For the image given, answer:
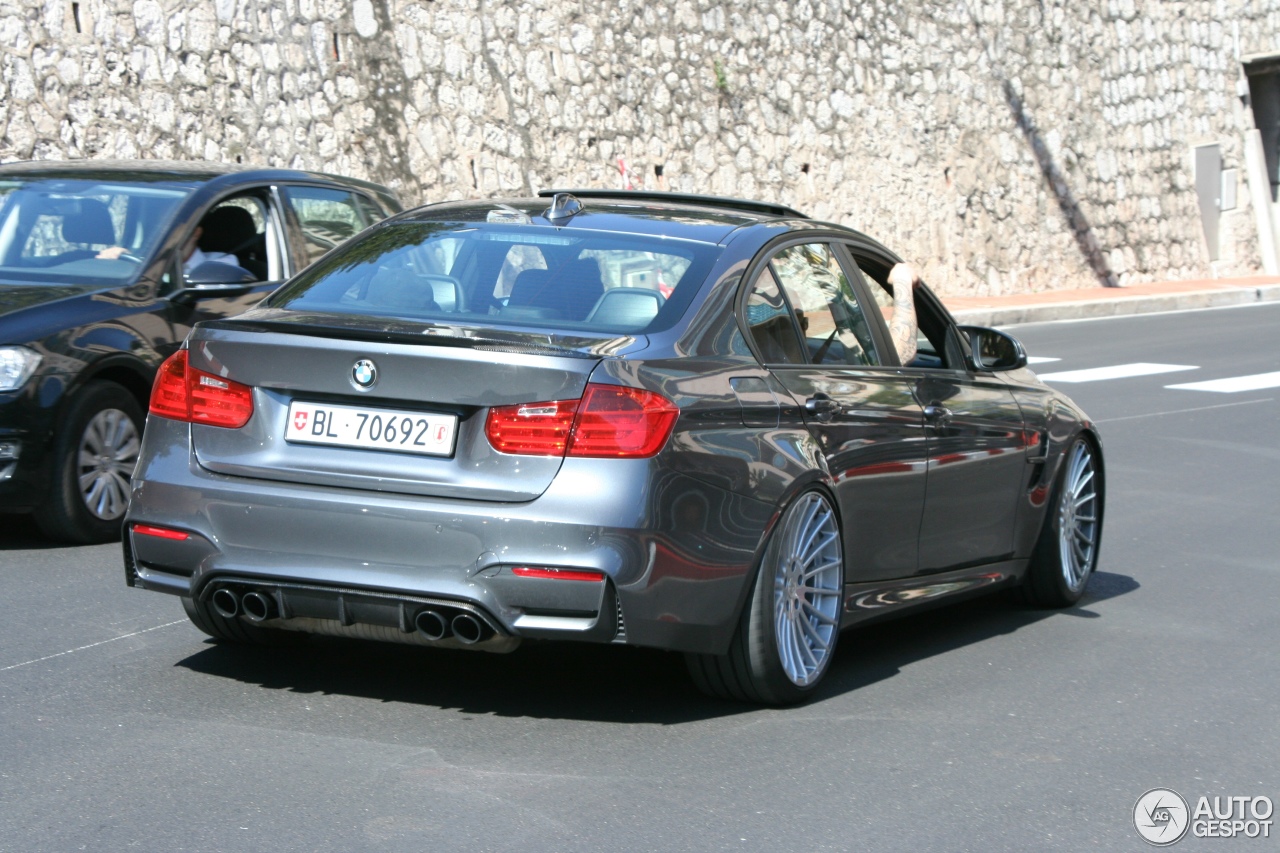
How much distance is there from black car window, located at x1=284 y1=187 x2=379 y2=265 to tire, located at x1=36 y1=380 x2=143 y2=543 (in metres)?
1.52

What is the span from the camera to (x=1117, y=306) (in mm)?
26781

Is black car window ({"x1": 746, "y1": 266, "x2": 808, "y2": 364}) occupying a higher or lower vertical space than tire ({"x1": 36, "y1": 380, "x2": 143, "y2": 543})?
higher

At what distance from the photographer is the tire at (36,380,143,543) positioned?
24.0 feet

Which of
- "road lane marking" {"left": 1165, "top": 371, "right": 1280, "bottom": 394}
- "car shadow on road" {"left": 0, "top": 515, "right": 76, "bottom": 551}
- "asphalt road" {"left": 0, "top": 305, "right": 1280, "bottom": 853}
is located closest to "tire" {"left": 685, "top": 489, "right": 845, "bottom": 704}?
"asphalt road" {"left": 0, "top": 305, "right": 1280, "bottom": 853}

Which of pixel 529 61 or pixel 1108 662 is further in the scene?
pixel 529 61

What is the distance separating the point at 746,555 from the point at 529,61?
16.7 m

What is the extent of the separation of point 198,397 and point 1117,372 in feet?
43.9

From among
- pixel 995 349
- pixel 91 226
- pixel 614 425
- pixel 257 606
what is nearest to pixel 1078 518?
pixel 995 349

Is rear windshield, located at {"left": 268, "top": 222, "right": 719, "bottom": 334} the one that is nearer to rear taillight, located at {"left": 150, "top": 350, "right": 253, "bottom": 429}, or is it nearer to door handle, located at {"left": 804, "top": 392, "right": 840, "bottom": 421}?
rear taillight, located at {"left": 150, "top": 350, "right": 253, "bottom": 429}

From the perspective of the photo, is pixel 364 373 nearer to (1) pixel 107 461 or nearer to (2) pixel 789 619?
(2) pixel 789 619

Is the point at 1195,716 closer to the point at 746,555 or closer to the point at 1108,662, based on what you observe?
the point at 1108,662

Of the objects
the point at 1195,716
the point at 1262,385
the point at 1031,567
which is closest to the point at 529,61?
the point at 1262,385

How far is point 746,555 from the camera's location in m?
4.86

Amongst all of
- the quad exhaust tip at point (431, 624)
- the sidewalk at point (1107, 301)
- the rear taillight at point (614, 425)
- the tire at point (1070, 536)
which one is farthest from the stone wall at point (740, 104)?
the rear taillight at point (614, 425)
